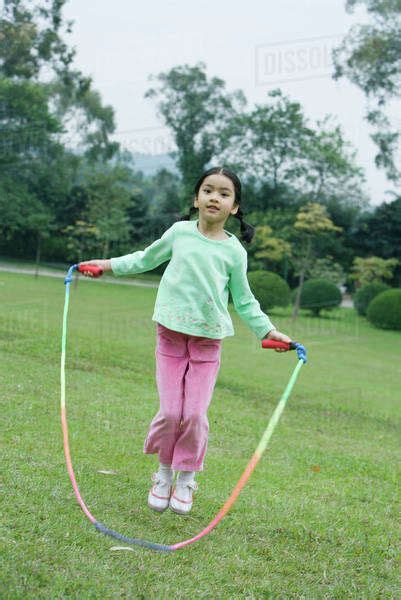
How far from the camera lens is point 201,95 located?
42.7m

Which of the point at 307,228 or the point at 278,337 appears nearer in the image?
the point at 278,337

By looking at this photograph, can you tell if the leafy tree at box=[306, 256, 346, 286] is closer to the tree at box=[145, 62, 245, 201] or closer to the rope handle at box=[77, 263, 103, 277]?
the tree at box=[145, 62, 245, 201]

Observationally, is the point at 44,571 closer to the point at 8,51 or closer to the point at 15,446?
the point at 15,446

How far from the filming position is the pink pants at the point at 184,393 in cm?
430

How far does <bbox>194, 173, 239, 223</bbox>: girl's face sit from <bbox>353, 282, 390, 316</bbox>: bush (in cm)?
2539

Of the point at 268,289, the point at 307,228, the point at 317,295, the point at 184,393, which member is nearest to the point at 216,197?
the point at 184,393

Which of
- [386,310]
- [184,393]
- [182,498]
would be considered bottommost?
[386,310]

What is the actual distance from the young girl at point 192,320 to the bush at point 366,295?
25251mm

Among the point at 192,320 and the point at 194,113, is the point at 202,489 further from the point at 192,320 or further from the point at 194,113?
the point at 194,113

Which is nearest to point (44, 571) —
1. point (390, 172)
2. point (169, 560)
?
point (169, 560)

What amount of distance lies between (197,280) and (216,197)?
0.49 metres

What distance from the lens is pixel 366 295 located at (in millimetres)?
29031

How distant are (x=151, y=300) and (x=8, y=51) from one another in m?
13.8

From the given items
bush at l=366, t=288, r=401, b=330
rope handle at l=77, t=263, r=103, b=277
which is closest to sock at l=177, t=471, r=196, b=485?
rope handle at l=77, t=263, r=103, b=277
